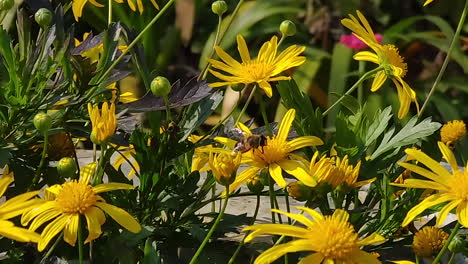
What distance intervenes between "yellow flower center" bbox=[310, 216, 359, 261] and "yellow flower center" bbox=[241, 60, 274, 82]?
23cm

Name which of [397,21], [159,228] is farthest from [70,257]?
[397,21]

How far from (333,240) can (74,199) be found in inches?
7.8

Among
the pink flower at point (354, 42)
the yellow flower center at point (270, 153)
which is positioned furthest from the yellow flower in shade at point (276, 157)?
the pink flower at point (354, 42)

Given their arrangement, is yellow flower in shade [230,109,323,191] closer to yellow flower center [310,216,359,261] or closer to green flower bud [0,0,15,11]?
yellow flower center [310,216,359,261]

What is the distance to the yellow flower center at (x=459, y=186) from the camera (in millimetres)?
783

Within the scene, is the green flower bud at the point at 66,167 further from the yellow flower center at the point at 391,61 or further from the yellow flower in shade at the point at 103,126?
the yellow flower center at the point at 391,61

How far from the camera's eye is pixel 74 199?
2.43 feet

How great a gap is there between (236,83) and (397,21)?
2.57m

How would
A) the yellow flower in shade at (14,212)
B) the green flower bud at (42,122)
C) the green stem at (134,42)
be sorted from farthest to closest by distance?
the green stem at (134,42) < the green flower bud at (42,122) < the yellow flower in shade at (14,212)

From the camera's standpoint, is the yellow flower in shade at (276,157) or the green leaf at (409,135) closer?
the yellow flower in shade at (276,157)

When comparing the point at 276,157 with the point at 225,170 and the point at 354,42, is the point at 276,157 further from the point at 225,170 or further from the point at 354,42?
the point at 354,42

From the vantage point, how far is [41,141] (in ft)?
3.09

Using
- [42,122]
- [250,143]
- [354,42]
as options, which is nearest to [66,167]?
[42,122]

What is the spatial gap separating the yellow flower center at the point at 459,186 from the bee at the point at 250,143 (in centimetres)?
16
